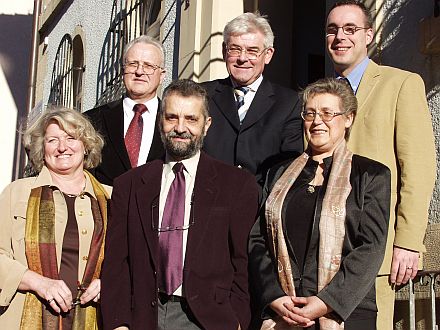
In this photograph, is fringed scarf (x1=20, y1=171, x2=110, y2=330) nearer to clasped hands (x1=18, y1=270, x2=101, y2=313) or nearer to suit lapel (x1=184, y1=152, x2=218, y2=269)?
clasped hands (x1=18, y1=270, x2=101, y2=313)

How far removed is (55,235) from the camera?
13.8ft

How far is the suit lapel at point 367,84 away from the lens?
4289mm

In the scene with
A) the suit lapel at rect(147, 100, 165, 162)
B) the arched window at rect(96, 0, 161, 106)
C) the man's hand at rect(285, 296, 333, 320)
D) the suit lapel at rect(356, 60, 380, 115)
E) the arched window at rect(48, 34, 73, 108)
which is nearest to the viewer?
the man's hand at rect(285, 296, 333, 320)

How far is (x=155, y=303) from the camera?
12.4 feet

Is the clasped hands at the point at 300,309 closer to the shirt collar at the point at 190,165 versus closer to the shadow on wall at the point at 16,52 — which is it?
the shirt collar at the point at 190,165

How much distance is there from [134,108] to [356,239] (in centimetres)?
173

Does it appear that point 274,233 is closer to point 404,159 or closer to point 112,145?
point 404,159

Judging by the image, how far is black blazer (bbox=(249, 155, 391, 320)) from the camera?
11.9ft

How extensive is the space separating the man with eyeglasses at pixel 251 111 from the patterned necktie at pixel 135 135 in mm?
461

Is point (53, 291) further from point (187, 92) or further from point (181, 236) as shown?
point (187, 92)

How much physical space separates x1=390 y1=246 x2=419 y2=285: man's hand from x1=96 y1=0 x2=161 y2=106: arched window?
6087 millimetres

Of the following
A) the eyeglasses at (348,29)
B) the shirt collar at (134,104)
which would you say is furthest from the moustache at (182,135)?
the eyeglasses at (348,29)

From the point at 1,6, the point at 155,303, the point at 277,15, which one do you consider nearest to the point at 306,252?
the point at 155,303

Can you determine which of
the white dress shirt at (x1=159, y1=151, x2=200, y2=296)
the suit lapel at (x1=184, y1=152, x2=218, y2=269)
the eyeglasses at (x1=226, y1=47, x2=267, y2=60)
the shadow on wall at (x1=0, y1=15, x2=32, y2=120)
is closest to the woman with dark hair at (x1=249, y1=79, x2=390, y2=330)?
the suit lapel at (x1=184, y1=152, x2=218, y2=269)
